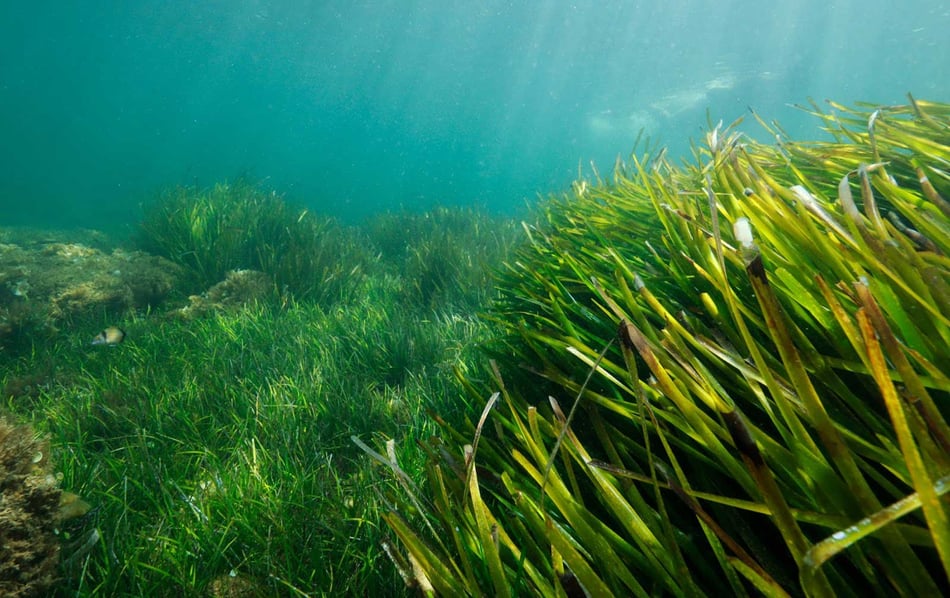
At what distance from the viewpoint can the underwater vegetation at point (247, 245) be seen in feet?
20.8

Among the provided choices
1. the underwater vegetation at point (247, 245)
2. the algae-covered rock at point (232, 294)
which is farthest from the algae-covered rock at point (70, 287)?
the algae-covered rock at point (232, 294)

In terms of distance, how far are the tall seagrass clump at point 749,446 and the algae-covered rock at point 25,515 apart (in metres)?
1.23

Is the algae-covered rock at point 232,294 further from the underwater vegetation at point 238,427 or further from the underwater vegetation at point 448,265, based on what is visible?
the underwater vegetation at point 448,265

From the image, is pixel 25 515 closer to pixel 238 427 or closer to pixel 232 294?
pixel 238 427

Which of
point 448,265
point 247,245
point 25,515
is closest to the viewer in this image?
point 25,515

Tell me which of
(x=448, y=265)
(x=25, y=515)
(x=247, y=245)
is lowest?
(x=25, y=515)

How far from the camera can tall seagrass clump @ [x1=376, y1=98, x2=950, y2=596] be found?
0.56 metres

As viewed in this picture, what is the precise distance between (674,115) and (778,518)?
189 ft

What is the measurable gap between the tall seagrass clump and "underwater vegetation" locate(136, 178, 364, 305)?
537 centimetres

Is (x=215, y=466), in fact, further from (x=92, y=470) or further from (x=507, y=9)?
(x=507, y=9)

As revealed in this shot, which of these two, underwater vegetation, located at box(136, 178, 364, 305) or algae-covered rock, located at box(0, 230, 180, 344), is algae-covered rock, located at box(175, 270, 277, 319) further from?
algae-covered rock, located at box(0, 230, 180, 344)

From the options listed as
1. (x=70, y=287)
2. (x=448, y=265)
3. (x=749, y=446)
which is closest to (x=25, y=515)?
(x=749, y=446)

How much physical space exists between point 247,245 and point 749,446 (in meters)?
7.57

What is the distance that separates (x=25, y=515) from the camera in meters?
1.45
